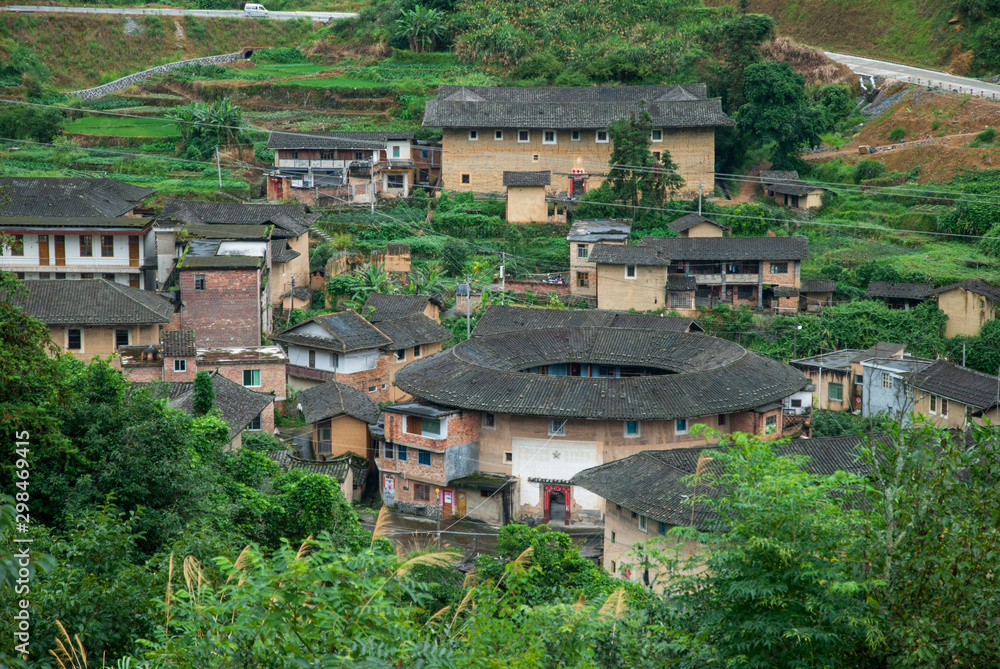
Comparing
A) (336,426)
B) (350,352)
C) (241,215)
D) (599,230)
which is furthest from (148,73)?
(336,426)

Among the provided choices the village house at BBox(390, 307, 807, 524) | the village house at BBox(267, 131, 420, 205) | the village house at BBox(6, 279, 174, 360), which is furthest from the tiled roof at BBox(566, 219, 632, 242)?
the village house at BBox(6, 279, 174, 360)

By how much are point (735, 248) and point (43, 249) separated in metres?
23.3

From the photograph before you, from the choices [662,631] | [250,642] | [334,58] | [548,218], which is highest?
[334,58]

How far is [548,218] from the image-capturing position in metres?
44.0

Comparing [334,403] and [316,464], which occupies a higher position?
[334,403]

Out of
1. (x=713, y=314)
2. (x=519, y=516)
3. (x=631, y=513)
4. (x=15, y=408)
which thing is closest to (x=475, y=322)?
(x=713, y=314)

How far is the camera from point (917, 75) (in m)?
56.8

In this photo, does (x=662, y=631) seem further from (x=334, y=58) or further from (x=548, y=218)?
(x=334, y=58)

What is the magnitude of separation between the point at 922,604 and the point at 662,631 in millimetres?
2227

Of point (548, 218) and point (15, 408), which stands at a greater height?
point (548, 218)

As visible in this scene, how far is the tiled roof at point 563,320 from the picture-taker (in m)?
33.6

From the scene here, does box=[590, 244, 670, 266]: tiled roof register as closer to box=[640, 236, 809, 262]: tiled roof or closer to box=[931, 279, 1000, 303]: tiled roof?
box=[640, 236, 809, 262]: tiled roof

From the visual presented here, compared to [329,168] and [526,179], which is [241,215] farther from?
[526,179]

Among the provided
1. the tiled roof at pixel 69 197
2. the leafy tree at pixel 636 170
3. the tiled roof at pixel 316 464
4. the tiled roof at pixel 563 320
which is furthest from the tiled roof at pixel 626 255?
the tiled roof at pixel 69 197
